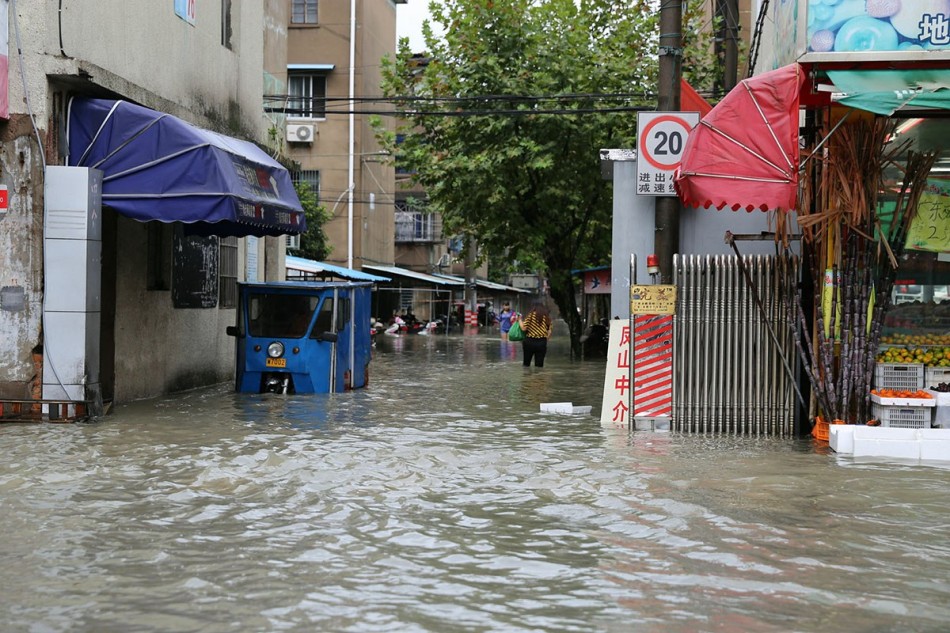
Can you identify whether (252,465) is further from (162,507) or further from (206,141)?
(206,141)

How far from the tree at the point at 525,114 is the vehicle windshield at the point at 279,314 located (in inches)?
443

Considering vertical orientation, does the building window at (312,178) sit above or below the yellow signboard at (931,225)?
above

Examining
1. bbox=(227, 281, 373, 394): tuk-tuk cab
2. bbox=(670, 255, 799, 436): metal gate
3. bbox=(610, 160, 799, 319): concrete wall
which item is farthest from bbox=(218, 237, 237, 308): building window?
bbox=(670, 255, 799, 436): metal gate

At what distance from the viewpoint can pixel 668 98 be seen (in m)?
14.3

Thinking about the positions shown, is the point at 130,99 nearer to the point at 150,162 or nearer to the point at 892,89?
the point at 150,162

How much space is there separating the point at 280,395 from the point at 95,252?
14.9 ft

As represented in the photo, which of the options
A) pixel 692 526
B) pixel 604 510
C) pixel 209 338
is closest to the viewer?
pixel 692 526

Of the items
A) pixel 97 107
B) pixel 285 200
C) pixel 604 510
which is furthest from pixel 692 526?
pixel 285 200

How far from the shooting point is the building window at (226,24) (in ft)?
64.7

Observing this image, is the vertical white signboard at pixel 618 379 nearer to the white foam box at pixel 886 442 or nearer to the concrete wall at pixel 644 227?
the concrete wall at pixel 644 227

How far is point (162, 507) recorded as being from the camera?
28.5 feet

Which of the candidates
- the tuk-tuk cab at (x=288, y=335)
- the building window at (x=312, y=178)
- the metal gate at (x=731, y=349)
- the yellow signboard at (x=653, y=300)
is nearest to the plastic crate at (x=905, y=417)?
the metal gate at (x=731, y=349)

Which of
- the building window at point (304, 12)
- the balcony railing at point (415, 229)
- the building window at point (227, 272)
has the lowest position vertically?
the building window at point (227, 272)

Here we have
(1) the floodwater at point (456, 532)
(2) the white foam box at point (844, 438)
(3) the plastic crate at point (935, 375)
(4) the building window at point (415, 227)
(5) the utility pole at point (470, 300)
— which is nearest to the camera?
(1) the floodwater at point (456, 532)
